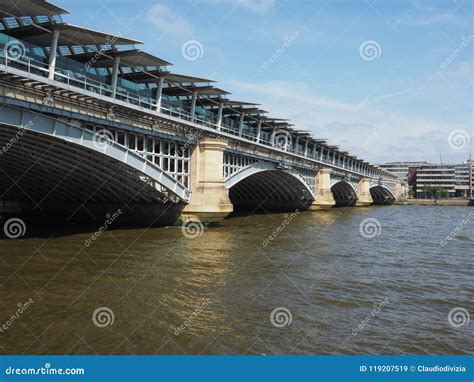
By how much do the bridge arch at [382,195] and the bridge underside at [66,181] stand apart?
68.4m

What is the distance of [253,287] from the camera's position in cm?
1279

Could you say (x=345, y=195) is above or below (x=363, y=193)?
below

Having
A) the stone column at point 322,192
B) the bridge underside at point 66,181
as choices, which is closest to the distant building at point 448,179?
the stone column at point 322,192

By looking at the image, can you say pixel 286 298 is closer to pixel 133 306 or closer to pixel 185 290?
pixel 185 290

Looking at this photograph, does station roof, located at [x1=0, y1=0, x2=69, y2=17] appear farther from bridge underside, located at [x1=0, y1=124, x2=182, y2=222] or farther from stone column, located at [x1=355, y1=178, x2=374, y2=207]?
stone column, located at [x1=355, y1=178, x2=374, y2=207]

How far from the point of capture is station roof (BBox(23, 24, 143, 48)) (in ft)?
60.8

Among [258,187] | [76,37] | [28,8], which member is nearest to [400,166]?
[258,187]

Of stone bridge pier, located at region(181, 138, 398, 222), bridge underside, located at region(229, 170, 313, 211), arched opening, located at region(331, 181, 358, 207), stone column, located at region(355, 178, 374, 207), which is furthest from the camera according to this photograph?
stone column, located at region(355, 178, 374, 207)

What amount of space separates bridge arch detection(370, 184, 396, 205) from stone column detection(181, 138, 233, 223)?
6631 centimetres

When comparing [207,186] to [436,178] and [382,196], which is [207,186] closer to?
[382,196]

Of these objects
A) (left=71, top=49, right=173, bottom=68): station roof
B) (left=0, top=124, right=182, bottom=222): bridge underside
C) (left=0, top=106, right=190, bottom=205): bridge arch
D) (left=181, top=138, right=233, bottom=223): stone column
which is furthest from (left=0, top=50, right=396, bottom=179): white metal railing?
(left=0, top=124, right=182, bottom=222): bridge underside

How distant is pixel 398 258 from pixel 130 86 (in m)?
16.6

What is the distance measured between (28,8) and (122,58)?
5.44 meters

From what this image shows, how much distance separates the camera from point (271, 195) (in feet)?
176
